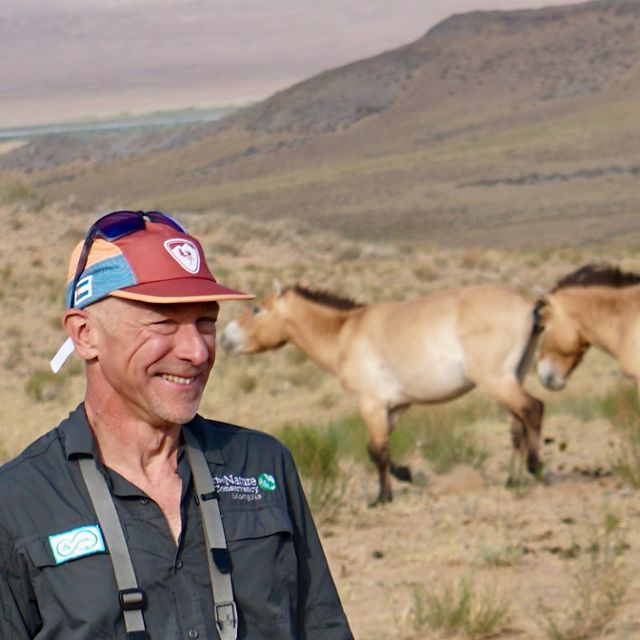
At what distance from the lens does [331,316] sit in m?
12.5

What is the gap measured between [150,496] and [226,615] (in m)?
0.29

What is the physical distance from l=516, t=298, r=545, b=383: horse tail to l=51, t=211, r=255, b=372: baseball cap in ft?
28.5

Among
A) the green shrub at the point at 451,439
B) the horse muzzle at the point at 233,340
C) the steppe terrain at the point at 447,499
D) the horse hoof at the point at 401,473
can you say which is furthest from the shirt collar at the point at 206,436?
the horse muzzle at the point at 233,340

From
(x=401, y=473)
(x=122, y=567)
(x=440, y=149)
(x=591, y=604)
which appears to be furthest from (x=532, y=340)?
(x=440, y=149)

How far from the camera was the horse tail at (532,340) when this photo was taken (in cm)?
1160

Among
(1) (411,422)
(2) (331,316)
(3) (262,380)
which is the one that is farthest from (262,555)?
(3) (262,380)

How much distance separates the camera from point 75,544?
111 inches

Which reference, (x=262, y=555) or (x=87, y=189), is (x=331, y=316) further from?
(x=87, y=189)

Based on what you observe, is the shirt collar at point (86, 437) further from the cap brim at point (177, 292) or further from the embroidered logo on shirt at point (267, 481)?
the cap brim at point (177, 292)

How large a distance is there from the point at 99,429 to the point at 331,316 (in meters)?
9.45

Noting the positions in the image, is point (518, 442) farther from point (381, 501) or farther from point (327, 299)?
point (327, 299)

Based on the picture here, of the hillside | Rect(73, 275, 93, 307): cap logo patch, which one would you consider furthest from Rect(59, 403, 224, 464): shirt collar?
the hillside

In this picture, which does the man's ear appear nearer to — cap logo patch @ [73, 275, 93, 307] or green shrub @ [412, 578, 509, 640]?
cap logo patch @ [73, 275, 93, 307]

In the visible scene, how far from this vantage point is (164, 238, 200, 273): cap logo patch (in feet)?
9.84
